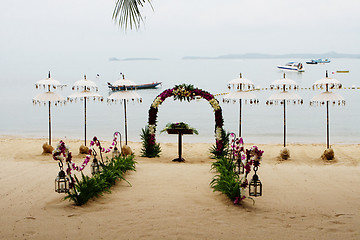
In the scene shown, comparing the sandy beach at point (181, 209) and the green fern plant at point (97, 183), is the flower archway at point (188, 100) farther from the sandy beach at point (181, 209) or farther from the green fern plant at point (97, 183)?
the green fern plant at point (97, 183)

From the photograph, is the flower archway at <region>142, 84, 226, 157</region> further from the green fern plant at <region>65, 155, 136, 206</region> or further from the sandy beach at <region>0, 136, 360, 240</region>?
the green fern plant at <region>65, 155, 136, 206</region>

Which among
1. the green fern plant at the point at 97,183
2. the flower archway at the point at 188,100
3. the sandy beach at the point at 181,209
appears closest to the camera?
the sandy beach at the point at 181,209

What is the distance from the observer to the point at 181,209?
6.95m

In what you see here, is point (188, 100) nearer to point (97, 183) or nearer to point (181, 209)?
point (97, 183)

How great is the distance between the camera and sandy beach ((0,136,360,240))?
19.6 ft

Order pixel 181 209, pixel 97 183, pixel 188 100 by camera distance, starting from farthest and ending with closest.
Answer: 1. pixel 188 100
2. pixel 97 183
3. pixel 181 209

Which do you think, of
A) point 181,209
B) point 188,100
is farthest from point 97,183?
point 188,100

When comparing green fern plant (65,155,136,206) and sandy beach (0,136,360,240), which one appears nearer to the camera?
sandy beach (0,136,360,240)

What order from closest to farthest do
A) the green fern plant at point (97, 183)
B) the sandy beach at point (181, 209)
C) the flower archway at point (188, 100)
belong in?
the sandy beach at point (181, 209) → the green fern plant at point (97, 183) → the flower archway at point (188, 100)

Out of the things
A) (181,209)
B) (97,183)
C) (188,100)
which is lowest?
(181,209)

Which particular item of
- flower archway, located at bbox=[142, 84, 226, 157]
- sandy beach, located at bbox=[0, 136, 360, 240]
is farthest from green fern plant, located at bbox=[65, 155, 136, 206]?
flower archway, located at bbox=[142, 84, 226, 157]

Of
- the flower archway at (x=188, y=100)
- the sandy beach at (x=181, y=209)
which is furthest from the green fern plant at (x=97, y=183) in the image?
the flower archway at (x=188, y=100)

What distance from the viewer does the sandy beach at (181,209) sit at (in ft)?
19.6

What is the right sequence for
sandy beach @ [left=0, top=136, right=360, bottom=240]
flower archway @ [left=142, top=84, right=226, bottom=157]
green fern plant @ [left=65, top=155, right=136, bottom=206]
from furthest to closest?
flower archway @ [left=142, top=84, right=226, bottom=157] < green fern plant @ [left=65, top=155, right=136, bottom=206] < sandy beach @ [left=0, top=136, right=360, bottom=240]
